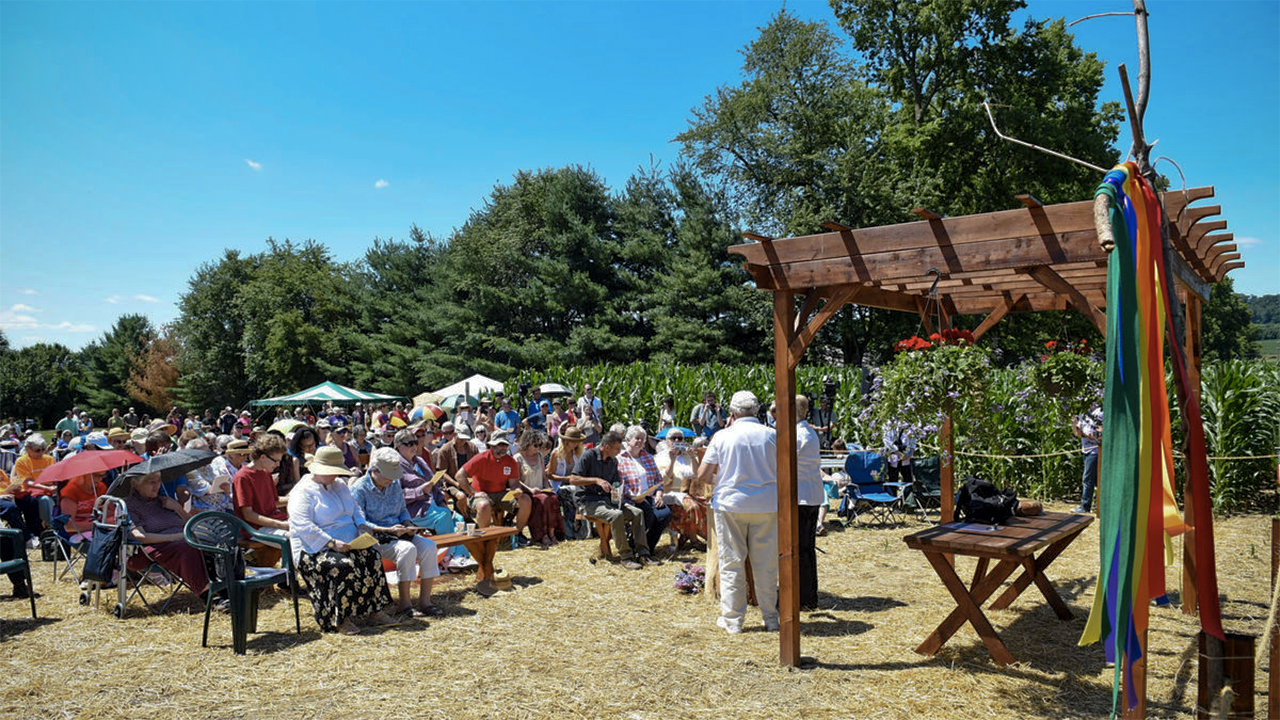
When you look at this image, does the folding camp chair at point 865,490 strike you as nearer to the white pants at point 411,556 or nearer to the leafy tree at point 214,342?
the white pants at point 411,556

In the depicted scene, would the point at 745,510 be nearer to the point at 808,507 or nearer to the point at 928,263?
the point at 808,507

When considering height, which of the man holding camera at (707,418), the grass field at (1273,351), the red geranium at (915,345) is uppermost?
the grass field at (1273,351)

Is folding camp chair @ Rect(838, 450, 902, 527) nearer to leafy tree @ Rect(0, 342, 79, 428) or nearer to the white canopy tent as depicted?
the white canopy tent

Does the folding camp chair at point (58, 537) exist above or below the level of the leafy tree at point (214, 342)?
below

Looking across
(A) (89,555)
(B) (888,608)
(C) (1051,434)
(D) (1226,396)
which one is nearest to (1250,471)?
(D) (1226,396)

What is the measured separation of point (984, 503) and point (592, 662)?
299 cm

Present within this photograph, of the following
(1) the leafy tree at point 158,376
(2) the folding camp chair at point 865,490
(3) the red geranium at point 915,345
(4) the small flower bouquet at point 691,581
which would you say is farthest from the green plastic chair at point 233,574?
(1) the leafy tree at point 158,376

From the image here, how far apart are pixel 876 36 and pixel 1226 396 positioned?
59.3 feet

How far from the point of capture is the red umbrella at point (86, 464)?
6.95 metres

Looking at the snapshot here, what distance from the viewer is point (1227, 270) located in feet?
20.9

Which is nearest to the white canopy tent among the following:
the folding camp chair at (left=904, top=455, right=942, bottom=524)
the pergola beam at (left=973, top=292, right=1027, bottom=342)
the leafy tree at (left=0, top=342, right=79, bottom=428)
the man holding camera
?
the man holding camera

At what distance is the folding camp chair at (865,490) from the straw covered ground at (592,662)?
327 centimetres

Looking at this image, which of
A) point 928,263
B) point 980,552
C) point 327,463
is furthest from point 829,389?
point 327,463

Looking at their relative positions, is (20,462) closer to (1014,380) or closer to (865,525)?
(865,525)
